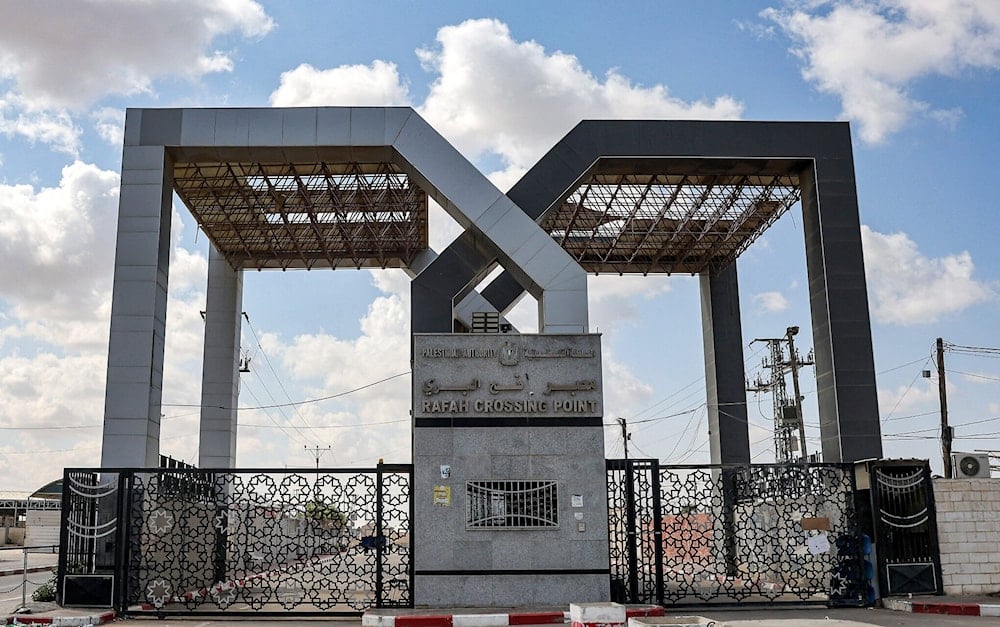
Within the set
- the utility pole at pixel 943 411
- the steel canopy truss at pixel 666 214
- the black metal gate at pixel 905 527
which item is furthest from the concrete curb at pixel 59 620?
the utility pole at pixel 943 411

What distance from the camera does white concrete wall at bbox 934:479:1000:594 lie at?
1482 centimetres

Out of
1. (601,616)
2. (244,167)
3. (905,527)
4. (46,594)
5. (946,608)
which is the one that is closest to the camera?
(601,616)

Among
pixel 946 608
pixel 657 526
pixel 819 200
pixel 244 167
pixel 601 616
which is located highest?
pixel 244 167

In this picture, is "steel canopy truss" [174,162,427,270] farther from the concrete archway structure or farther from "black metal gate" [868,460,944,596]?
"black metal gate" [868,460,944,596]

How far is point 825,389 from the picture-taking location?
17.1m

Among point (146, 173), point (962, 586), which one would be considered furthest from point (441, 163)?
point (962, 586)

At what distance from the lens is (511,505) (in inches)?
554

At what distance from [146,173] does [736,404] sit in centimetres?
1561

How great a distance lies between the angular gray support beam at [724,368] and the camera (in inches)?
971

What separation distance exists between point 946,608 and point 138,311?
13.5 meters

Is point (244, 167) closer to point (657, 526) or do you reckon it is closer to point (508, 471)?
point (508, 471)

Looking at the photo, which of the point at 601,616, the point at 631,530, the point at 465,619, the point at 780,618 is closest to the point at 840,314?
the point at 631,530

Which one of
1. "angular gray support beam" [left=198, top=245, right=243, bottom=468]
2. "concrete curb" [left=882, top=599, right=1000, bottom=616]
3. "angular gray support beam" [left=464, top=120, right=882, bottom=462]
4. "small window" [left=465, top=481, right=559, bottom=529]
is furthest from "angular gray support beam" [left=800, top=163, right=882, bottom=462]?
"angular gray support beam" [left=198, top=245, right=243, bottom=468]

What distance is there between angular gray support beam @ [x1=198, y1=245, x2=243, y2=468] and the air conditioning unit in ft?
56.0
